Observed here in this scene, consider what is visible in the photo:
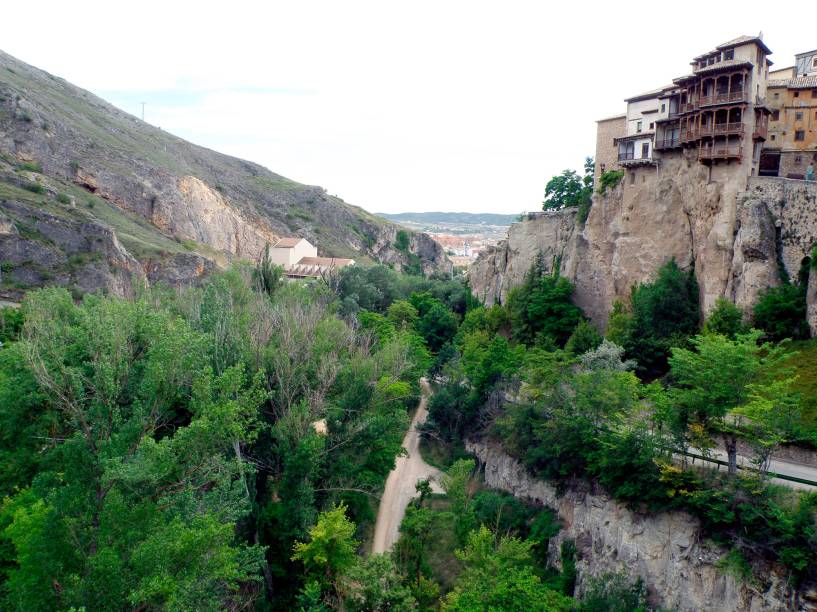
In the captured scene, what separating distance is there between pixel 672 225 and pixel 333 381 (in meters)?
20.6

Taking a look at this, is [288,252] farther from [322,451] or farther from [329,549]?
[329,549]

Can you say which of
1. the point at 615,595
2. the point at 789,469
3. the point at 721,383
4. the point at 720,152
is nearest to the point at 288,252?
the point at 720,152

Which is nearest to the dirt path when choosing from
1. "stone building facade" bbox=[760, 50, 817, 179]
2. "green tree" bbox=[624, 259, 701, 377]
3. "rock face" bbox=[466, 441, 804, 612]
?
"rock face" bbox=[466, 441, 804, 612]

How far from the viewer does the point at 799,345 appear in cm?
2481

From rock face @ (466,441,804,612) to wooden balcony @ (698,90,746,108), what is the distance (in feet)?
64.5

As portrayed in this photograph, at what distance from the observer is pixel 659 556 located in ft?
67.4

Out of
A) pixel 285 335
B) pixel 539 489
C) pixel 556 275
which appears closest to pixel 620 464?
pixel 539 489

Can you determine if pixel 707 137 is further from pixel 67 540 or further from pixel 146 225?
pixel 146 225

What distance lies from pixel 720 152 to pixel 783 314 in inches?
339

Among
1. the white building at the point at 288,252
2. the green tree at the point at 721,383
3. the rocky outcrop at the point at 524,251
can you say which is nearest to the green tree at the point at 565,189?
the rocky outcrop at the point at 524,251

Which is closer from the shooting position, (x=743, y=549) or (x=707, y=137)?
(x=743, y=549)

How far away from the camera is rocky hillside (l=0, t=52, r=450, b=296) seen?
47750 mm

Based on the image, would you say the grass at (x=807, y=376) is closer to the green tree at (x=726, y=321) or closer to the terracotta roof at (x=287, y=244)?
the green tree at (x=726, y=321)

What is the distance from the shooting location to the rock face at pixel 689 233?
89.6ft
